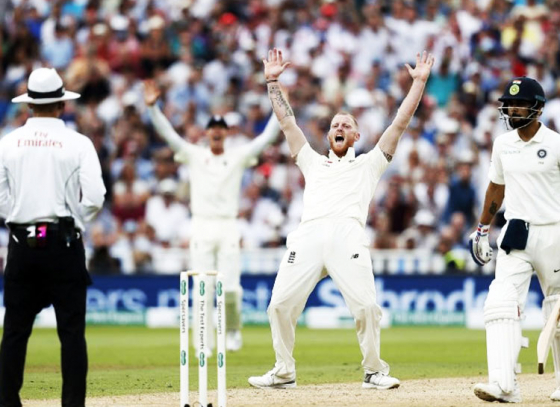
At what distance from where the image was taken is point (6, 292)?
781 centimetres

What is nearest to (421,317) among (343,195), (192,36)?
(192,36)

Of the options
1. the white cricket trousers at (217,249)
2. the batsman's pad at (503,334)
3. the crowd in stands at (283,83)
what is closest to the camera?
the batsman's pad at (503,334)

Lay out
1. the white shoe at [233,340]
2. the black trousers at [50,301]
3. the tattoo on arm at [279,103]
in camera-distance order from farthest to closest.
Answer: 1. the white shoe at [233,340]
2. the tattoo on arm at [279,103]
3. the black trousers at [50,301]

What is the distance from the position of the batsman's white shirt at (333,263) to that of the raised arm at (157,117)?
11.1ft

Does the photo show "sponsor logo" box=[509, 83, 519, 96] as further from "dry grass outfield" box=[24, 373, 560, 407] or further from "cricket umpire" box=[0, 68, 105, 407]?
"cricket umpire" box=[0, 68, 105, 407]

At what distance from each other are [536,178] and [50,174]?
10.3ft

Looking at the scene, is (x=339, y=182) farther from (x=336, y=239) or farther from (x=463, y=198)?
(x=463, y=198)

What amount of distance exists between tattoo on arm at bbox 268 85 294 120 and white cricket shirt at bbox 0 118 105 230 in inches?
97.0

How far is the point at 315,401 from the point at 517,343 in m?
1.37

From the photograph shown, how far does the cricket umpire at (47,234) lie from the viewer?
25.2 feet

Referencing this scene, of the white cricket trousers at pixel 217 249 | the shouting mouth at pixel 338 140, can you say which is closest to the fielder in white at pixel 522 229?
the shouting mouth at pixel 338 140

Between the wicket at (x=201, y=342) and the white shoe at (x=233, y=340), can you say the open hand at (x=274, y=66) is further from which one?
the white shoe at (x=233, y=340)

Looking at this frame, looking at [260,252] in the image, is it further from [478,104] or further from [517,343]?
[517,343]

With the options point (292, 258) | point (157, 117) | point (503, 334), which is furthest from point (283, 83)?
point (503, 334)
